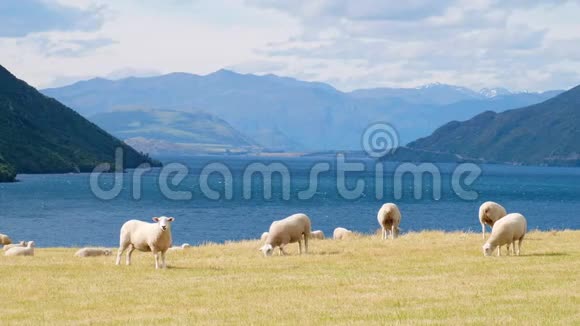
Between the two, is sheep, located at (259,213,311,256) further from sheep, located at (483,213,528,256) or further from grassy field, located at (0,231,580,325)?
sheep, located at (483,213,528,256)

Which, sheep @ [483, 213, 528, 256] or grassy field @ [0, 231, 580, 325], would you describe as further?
sheep @ [483, 213, 528, 256]

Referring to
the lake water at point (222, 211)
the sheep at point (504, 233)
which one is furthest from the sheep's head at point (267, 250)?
the lake water at point (222, 211)

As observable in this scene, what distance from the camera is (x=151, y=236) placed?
99.1 feet

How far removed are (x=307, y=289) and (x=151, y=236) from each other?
7805 millimetres

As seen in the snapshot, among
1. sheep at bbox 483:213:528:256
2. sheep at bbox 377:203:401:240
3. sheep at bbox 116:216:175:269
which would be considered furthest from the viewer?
sheep at bbox 377:203:401:240

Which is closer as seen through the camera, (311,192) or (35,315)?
(35,315)

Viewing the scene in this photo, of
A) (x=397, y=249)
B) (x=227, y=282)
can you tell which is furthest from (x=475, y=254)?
(x=227, y=282)

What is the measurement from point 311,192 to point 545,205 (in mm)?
51555

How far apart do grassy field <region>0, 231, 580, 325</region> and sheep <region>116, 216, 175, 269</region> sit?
2.55ft

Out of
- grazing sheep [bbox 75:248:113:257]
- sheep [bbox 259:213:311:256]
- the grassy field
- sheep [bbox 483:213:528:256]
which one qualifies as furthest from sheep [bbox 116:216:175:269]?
sheep [bbox 483:213:528:256]

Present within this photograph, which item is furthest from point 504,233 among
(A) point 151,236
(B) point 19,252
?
(B) point 19,252

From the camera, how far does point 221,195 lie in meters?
168

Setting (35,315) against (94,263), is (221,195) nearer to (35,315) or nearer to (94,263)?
(94,263)

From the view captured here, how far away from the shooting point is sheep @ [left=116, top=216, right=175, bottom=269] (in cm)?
2995
